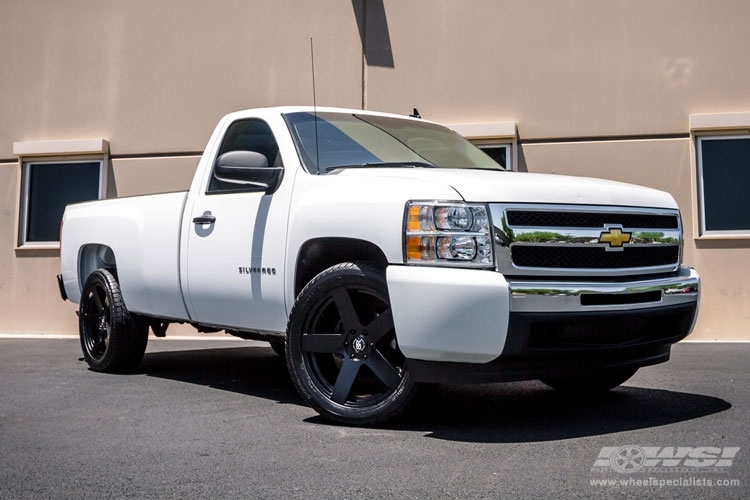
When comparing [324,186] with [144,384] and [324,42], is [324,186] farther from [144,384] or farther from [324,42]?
[324,42]

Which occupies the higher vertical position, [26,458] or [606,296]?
[606,296]

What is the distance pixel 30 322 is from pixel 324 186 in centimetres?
819

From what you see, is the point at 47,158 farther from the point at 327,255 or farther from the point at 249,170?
the point at 327,255

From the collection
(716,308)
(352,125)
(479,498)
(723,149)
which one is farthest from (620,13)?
(479,498)

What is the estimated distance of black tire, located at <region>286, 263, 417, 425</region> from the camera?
458 centimetres

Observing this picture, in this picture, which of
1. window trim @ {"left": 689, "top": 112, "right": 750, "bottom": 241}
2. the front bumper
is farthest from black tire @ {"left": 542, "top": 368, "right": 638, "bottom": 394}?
window trim @ {"left": 689, "top": 112, "right": 750, "bottom": 241}

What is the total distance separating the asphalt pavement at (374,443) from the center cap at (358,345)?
418 millimetres

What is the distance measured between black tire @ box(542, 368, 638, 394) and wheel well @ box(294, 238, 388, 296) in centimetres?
168

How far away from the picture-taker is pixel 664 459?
3.83 m

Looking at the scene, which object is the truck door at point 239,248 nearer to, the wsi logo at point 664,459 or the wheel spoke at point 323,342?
the wheel spoke at point 323,342

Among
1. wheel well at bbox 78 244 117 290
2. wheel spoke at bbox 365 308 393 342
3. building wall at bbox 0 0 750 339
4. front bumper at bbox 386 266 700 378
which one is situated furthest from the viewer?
building wall at bbox 0 0 750 339

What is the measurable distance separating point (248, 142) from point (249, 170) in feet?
2.61

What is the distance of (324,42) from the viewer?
445 inches

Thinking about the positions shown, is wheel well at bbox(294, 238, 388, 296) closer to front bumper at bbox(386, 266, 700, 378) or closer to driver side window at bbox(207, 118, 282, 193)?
front bumper at bbox(386, 266, 700, 378)
